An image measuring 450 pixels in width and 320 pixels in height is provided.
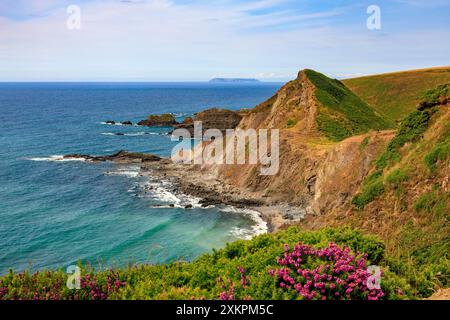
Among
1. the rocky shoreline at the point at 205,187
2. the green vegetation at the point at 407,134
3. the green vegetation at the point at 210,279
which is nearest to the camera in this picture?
the green vegetation at the point at 210,279

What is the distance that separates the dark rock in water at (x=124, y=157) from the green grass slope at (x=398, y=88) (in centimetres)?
5775

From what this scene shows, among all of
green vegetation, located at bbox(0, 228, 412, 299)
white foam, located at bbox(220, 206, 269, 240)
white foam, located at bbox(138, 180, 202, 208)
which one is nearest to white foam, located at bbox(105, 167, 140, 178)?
white foam, located at bbox(138, 180, 202, 208)

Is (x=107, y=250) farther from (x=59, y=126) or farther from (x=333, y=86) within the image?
(x=59, y=126)

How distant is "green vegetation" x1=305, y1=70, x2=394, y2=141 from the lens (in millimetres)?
57031

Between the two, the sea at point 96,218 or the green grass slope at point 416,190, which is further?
the sea at point 96,218

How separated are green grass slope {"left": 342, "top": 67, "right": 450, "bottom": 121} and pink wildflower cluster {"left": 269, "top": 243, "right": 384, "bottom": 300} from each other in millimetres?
94099

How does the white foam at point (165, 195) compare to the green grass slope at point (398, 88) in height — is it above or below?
below

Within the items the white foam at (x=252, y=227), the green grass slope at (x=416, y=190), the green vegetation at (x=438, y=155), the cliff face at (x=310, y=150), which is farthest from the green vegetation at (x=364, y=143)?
the green vegetation at (x=438, y=155)

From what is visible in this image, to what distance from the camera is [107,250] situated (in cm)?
3844
